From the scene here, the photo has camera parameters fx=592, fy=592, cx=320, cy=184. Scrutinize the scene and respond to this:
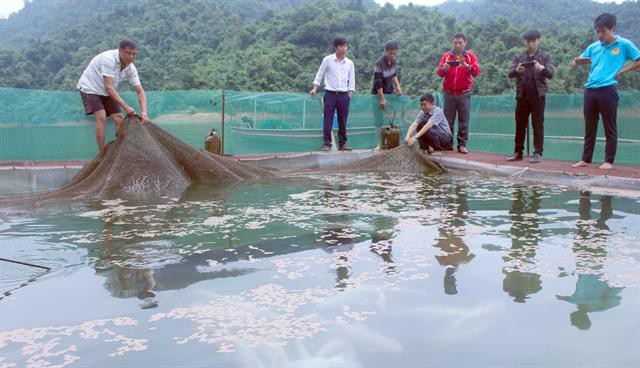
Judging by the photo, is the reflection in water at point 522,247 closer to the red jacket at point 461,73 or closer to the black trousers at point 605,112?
the black trousers at point 605,112

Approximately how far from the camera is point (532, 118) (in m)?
7.42

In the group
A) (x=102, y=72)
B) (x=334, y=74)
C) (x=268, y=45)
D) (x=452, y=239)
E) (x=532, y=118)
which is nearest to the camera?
(x=452, y=239)

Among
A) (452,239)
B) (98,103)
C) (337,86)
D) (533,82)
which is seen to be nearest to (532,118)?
(533,82)

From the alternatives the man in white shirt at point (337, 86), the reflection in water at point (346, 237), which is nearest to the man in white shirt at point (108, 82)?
the reflection in water at point (346, 237)

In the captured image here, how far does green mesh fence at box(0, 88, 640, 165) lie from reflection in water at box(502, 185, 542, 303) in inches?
122

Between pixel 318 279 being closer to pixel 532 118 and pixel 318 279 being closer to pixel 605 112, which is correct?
pixel 605 112

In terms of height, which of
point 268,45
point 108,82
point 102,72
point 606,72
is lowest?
point 108,82

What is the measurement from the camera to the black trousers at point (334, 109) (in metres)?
8.38

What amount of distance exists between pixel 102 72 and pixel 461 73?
15.7ft

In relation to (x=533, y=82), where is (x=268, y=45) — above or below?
above

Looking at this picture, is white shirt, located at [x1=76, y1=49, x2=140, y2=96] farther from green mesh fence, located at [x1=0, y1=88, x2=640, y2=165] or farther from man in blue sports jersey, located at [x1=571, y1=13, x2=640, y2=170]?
man in blue sports jersey, located at [x1=571, y1=13, x2=640, y2=170]

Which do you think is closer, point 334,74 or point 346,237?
point 346,237

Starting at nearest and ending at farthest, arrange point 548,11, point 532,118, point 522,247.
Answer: point 522,247, point 532,118, point 548,11

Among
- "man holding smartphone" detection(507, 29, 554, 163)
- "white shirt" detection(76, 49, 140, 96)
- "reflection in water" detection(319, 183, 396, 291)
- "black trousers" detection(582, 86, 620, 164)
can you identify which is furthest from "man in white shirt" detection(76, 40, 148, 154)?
"black trousers" detection(582, 86, 620, 164)
